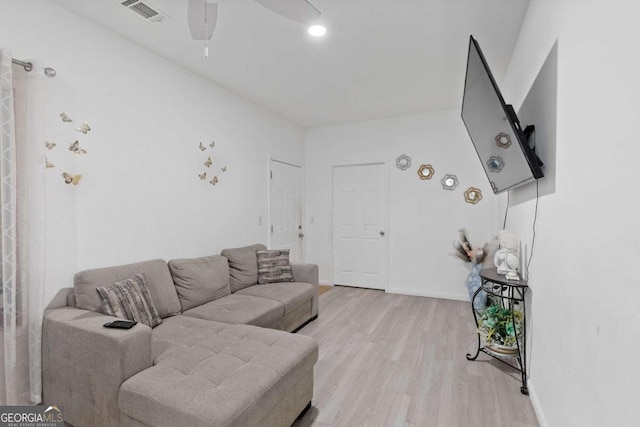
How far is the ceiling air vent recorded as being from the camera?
78.1 inches

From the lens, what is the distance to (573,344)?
1.30 metres

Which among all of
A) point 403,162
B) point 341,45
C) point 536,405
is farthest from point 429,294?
point 341,45

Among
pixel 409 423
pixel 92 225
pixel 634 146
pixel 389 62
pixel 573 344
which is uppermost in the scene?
Result: pixel 389 62

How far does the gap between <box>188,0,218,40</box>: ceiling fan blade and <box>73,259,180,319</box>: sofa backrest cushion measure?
1705mm

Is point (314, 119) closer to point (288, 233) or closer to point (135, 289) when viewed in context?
point (288, 233)

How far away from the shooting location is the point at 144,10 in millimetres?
2062

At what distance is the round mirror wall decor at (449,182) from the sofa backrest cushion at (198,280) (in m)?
3.11

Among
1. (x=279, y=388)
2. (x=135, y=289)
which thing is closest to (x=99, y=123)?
(x=135, y=289)

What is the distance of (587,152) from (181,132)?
298 centimetres

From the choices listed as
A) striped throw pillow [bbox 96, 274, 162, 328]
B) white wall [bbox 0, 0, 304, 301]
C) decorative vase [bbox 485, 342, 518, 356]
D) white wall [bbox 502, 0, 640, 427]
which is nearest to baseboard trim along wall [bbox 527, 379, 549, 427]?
white wall [bbox 502, 0, 640, 427]

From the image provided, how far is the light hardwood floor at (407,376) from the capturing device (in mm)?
1838

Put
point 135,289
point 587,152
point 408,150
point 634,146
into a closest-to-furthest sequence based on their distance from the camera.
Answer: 1. point 634,146
2. point 587,152
3. point 135,289
4. point 408,150

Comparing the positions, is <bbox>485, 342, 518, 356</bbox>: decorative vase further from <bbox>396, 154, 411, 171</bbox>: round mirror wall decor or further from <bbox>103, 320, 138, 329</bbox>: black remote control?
<bbox>396, 154, 411, 171</bbox>: round mirror wall decor

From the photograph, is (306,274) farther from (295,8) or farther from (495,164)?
(295,8)
